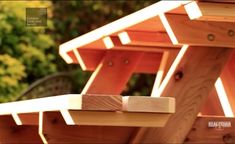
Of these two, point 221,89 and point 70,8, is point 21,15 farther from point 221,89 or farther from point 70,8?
point 221,89

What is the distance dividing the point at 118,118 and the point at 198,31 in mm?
470

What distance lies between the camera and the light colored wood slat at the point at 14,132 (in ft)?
14.3

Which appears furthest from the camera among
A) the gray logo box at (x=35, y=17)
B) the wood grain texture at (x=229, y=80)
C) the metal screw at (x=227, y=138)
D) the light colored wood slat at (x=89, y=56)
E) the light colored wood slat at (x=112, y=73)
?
the gray logo box at (x=35, y=17)

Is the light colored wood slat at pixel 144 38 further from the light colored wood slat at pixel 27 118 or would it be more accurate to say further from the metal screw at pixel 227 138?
the metal screw at pixel 227 138

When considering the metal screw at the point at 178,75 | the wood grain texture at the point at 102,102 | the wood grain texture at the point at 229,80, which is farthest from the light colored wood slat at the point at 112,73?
the wood grain texture at the point at 102,102

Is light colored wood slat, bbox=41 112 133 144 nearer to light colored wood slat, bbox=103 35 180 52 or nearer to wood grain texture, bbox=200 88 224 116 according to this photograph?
light colored wood slat, bbox=103 35 180 52

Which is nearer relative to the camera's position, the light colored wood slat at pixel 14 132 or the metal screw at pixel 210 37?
the metal screw at pixel 210 37

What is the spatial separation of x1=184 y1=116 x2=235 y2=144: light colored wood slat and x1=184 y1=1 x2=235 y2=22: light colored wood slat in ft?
1.79

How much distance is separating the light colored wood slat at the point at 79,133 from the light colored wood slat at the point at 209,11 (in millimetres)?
626

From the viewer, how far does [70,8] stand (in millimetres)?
13062

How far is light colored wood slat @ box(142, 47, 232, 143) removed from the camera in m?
3.36

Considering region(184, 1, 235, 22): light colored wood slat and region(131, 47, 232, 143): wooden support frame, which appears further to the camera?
region(131, 47, 232, 143): wooden support frame

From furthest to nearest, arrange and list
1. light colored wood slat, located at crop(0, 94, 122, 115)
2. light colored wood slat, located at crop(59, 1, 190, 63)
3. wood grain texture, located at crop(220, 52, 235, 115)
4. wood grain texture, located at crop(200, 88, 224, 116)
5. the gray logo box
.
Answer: the gray logo box < wood grain texture, located at crop(200, 88, 224, 116) < wood grain texture, located at crop(220, 52, 235, 115) < light colored wood slat, located at crop(59, 1, 190, 63) < light colored wood slat, located at crop(0, 94, 122, 115)

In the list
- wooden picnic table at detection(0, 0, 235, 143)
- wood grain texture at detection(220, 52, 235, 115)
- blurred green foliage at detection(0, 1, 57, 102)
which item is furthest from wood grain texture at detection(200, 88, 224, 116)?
blurred green foliage at detection(0, 1, 57, 102)
